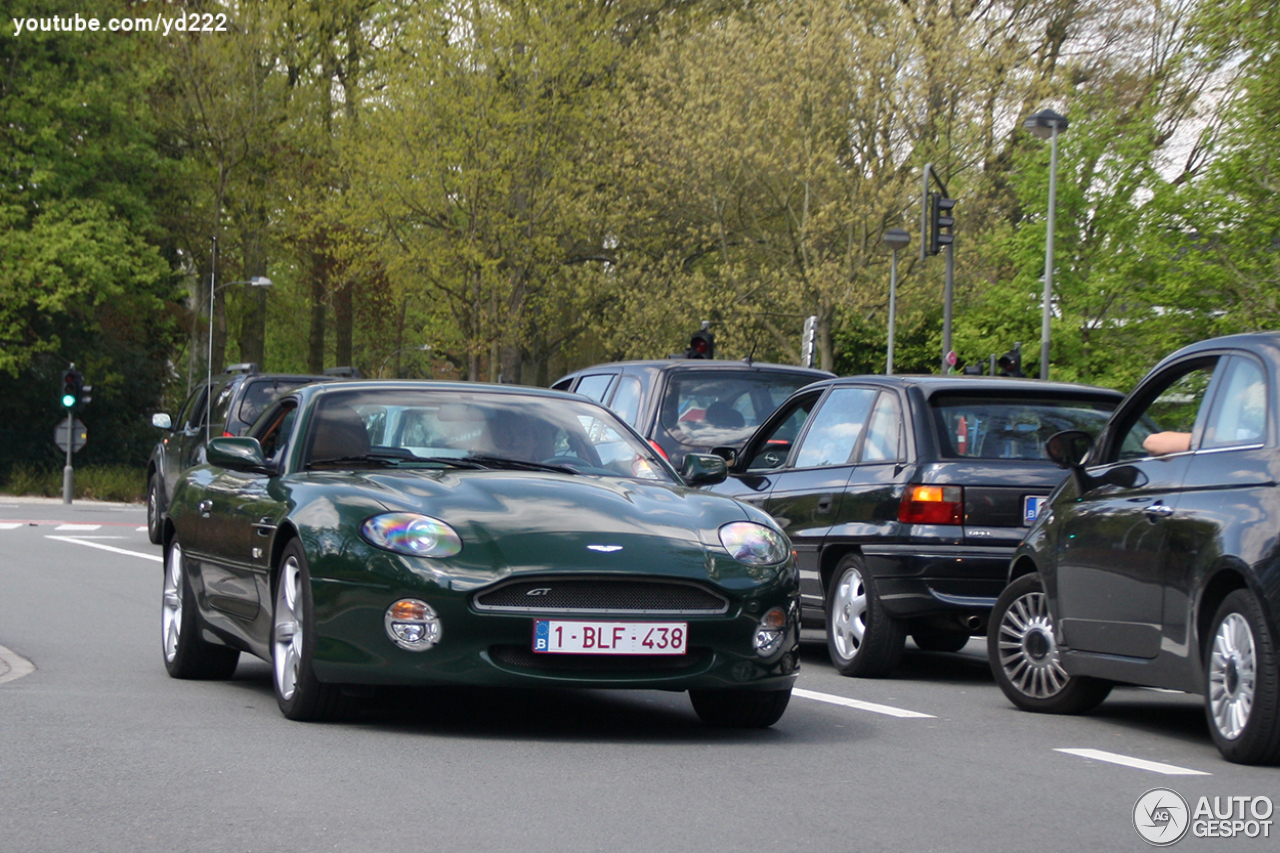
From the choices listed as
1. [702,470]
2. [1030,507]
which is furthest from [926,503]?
[702,470]

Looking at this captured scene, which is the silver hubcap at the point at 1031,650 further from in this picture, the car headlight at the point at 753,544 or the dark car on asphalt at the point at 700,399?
the dark car on asphalt at the point at 700,399

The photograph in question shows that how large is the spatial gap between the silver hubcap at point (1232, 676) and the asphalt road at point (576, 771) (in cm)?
17

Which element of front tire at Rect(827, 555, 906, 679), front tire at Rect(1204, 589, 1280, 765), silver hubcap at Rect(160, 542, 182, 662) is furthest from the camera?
front tire at Rect(827, 555, 906, 679)

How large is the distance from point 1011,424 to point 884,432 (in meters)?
0.75

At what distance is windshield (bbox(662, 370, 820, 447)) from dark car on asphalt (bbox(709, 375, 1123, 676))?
9.43ft

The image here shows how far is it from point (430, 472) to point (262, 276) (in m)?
48.3

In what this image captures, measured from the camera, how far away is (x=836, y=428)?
1145cm

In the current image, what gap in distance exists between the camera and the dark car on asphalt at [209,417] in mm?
20406

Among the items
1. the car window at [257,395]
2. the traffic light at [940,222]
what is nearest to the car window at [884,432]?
the car window at [257,395]

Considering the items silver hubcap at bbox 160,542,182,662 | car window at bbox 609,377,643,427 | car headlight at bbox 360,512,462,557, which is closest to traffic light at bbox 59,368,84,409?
car window at bbox 609,377,643,427

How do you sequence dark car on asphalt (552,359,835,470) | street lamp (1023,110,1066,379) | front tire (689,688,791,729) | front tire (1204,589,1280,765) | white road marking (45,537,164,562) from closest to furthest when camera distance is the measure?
front tire (1204,589,1280,765) < front tire (689,688,791,729) < dark car on asphalt (552,359,835,470) < white road marking (45,537,164,562) < street lamp (1023,110,1066,379)

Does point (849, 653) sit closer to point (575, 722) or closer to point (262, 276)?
point (575, 722)

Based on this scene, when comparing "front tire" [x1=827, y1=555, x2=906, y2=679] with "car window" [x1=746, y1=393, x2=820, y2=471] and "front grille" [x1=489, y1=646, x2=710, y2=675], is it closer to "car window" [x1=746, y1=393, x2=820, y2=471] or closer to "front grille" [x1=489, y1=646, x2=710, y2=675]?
"car window" [x1=746, y1=393, x2=820, y2=471]

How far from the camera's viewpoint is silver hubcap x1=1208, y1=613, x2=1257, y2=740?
22.7 feet
